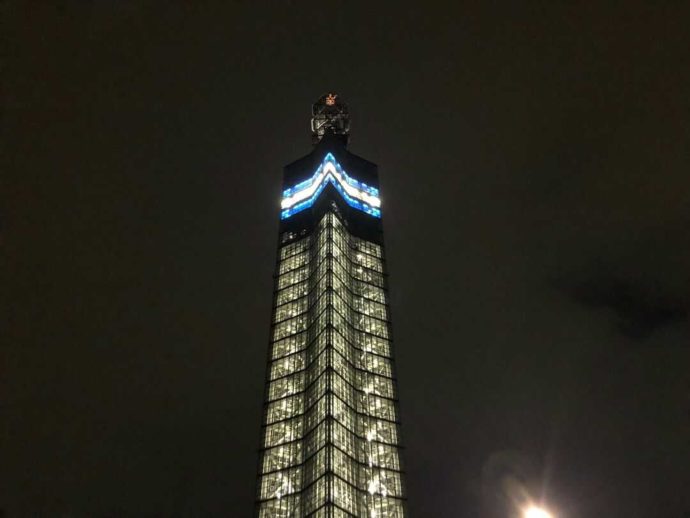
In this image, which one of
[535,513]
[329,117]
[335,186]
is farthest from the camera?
[329,117]

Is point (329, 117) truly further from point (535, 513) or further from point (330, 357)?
point (535, 513)

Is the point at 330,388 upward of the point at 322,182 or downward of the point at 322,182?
downward

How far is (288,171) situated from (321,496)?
247ft

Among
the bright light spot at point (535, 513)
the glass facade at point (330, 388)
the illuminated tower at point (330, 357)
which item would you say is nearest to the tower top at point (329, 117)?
the illuminated tower at point (330, 357)

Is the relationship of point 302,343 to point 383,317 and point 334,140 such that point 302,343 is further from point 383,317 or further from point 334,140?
point 334,140

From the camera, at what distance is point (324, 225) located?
126 meters

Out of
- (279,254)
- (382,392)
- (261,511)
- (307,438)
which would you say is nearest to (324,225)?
(279,254)

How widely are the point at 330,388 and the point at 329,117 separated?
76.2 m

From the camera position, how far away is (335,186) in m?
132

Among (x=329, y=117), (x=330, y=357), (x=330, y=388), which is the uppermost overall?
(x=329, y=117)

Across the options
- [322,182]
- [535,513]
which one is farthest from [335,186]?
[535,513]

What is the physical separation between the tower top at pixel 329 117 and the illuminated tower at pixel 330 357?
929 centimetres

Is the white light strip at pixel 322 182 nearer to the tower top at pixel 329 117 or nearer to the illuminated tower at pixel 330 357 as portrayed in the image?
the illuminated tower at pixel 330 357

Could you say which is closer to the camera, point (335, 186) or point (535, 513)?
point (535, 513)
